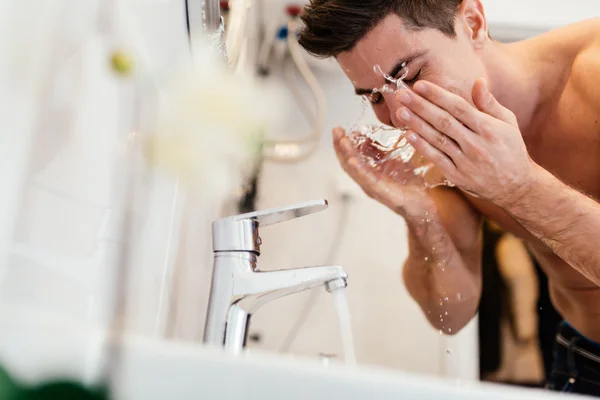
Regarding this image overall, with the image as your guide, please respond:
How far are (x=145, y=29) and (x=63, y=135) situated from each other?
0.65ft

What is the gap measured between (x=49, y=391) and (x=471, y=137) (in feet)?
1.59

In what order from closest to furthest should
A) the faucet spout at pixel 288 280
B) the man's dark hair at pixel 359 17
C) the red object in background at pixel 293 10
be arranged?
1. the faucet spout at pixel 288 280
2. the man's dark hair at pixel 359 17
3. the red object in background at pixel 293 10

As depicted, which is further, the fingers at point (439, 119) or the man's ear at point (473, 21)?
the man's ear at point (473, 21)

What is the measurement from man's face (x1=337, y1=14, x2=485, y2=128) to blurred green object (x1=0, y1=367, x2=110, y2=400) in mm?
521

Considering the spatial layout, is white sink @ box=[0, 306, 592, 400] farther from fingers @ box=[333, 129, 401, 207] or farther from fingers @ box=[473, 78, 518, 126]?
fingers @ box=[333, 129, 401, 207]

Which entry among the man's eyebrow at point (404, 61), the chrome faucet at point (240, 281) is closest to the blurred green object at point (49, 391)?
the chrome faucet at point (240, 281)

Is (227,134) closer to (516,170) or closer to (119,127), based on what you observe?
(119,127)

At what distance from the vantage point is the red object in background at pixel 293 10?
44.6 inches

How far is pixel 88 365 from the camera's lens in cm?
27

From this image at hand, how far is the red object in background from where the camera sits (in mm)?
1132

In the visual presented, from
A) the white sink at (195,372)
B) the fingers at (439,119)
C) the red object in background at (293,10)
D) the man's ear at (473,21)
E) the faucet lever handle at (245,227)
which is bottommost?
the white sink at (195,372)

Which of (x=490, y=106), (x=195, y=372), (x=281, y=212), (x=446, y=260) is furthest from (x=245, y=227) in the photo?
(x=446, y=260)

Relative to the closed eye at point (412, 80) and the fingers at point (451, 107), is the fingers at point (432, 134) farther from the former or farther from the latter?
the closed eye at point (412, 80)

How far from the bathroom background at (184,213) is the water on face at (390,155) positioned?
0.11ft
